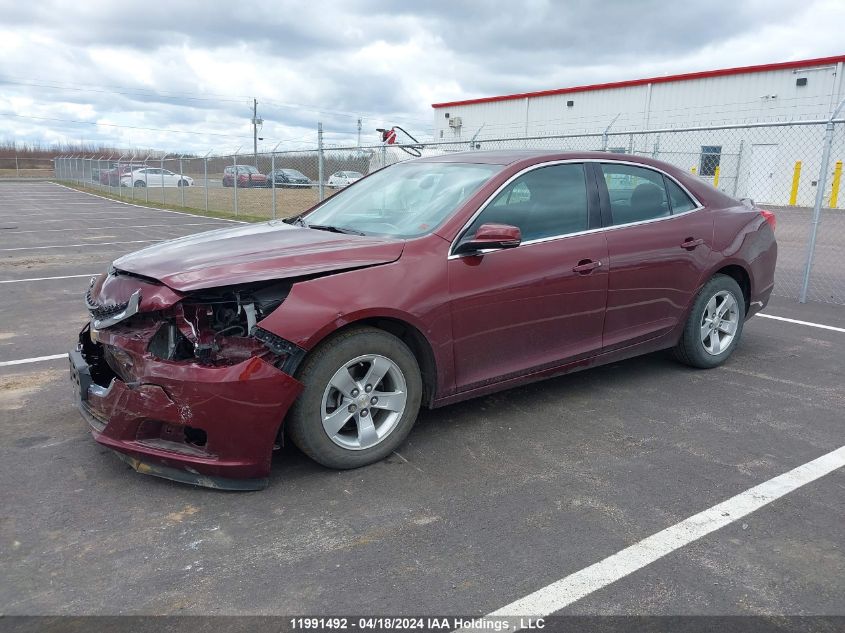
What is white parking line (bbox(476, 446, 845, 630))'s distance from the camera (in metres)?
2.52

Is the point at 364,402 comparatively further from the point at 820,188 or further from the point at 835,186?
the point at 835,186

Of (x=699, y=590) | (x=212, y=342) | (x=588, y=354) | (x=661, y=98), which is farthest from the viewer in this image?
(x=661, y=98)

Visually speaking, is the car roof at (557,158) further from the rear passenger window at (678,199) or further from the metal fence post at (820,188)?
the metal fence post at (820,188)

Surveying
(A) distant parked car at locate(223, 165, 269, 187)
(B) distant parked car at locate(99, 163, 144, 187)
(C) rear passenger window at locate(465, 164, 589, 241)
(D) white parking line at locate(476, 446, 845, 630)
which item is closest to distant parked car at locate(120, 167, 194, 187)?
(B) distant parked car at locate(99, 163, 144, 187)

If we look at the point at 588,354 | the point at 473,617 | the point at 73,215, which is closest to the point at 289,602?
the point at 473,617

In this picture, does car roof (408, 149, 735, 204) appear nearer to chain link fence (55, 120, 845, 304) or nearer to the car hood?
the car hood

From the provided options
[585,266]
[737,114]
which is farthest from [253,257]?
[737,114]

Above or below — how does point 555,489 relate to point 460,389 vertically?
below

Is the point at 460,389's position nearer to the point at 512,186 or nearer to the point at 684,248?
the point at 512,186

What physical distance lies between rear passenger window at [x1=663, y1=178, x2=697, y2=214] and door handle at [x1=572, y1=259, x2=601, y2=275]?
1056mm

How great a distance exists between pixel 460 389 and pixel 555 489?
811 millimetres

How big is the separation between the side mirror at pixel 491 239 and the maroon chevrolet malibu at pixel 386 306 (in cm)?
1

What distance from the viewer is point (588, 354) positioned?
4.49m

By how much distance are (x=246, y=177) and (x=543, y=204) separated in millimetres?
32512
